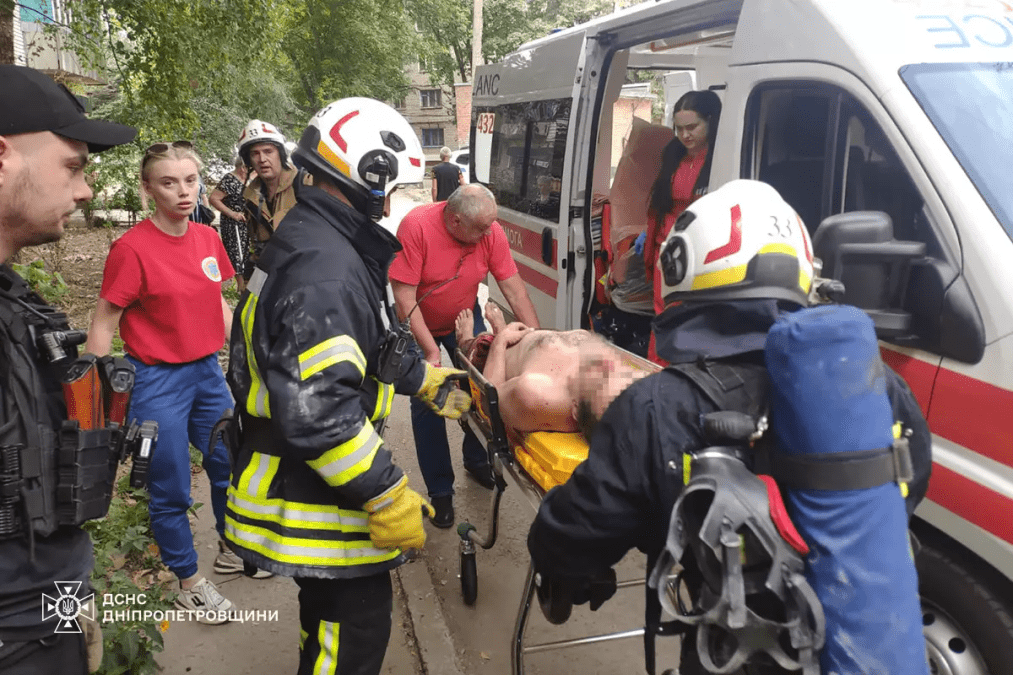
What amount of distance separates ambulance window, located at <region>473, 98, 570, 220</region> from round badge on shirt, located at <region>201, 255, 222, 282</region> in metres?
2.47

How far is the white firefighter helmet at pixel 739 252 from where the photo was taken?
62.7 inches

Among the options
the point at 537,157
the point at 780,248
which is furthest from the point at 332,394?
the point at 537,157

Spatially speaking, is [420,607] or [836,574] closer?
[836,574]

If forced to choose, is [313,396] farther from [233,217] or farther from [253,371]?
[233,217]

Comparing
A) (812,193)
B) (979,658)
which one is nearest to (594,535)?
(979,658)

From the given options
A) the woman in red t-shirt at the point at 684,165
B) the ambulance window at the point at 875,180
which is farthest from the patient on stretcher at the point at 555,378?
the woman in red t-shirt at the point at 684,165

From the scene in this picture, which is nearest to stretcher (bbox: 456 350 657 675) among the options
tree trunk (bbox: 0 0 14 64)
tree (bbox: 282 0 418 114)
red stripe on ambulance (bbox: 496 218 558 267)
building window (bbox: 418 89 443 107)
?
red stripe on ambulance (bbox: 496 218 558 267)

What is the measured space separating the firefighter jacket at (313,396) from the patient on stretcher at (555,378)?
0.59 m

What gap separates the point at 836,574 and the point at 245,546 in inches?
65.7

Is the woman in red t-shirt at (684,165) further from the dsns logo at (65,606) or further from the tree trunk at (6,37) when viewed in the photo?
the tree trunk at (6,37)

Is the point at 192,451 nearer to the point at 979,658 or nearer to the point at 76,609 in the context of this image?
the point at 76,609

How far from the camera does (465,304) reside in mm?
4395

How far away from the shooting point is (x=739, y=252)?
160 cm

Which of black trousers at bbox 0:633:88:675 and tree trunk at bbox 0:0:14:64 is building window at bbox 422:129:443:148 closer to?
tree trunk at bbox 0:0:14:64
